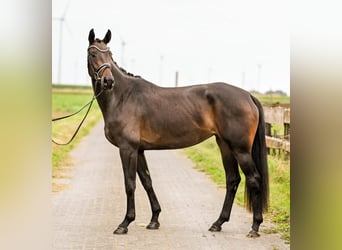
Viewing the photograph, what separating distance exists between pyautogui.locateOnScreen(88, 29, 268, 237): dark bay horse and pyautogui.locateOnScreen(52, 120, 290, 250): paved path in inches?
8.7

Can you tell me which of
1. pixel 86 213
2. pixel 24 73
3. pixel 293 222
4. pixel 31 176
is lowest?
pixel 86 213

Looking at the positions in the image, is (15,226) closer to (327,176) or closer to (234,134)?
(327,176)

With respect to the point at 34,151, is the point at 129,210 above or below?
below

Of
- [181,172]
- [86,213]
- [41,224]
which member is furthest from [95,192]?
[41,224]

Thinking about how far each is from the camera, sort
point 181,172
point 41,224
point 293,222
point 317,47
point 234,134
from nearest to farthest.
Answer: point 317,47
point 41,224
point 293,222
point 234,134
point 181,172

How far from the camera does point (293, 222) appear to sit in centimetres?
236

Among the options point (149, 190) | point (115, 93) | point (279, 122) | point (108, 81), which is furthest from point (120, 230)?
point (279, 122)

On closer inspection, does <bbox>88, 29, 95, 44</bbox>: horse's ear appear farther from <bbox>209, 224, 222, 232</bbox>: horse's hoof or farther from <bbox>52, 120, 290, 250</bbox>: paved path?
<bbox>209, 224, 222, 232</bbox>: horse's hoof

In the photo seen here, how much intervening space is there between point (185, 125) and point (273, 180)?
2809mm

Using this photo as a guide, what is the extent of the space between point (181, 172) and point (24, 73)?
318 inches

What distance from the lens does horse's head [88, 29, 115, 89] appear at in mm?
5230

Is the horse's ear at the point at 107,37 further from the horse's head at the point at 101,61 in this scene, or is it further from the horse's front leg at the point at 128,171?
the horse's front leg at the point at 128,171

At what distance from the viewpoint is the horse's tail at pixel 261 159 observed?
223 inches

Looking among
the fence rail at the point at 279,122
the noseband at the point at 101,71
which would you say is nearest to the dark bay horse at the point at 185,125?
the noseband at the point at 101,71
